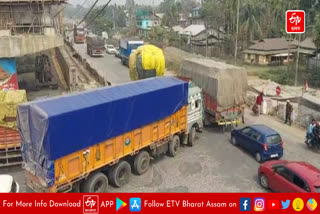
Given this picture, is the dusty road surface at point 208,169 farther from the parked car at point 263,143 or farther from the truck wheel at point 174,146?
the parked car at point 263,143

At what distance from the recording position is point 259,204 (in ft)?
32.8

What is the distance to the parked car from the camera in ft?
55.8

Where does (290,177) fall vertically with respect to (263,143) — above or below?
below

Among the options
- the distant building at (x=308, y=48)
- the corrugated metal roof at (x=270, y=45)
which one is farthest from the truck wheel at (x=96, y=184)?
the corrugated metal roof at (x=270, y=45)

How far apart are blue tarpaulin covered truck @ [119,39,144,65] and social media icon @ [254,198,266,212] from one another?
3762cm

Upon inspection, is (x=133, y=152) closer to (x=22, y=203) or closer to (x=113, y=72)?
(x=22, y=203)

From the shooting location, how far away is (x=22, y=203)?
9.93m

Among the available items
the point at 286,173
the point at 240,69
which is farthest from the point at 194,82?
the point at 286,173

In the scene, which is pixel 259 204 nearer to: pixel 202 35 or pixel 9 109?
pixel 9 109

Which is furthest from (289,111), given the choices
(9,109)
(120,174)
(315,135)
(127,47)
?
(127,47)

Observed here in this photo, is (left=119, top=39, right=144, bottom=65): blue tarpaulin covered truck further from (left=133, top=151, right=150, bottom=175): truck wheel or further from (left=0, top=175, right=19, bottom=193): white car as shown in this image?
(left=0, top=175, right=19, bottom=193): white car

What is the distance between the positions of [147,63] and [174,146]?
1138cm

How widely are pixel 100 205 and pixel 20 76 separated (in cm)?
3173

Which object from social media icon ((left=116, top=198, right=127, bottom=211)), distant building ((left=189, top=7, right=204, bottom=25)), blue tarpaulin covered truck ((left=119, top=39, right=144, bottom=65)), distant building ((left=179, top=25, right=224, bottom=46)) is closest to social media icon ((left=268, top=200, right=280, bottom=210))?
social media icon ((left=116, top=198, right=127, bottom=211))
